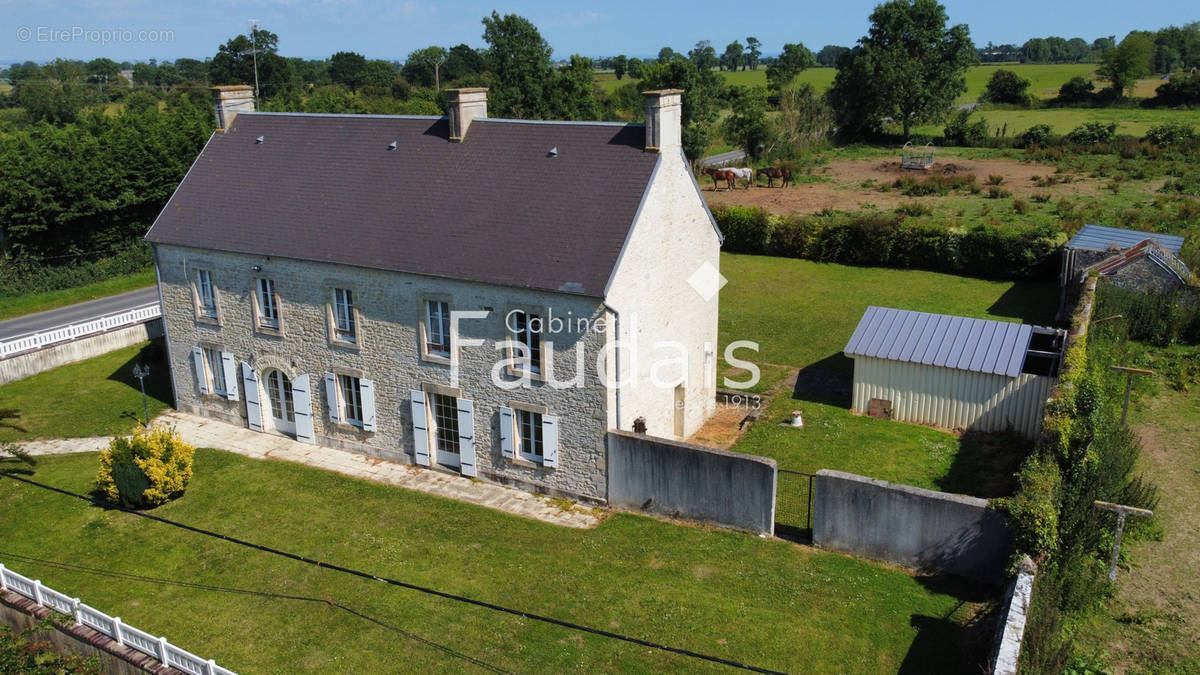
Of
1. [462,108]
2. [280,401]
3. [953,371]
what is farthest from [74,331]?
[953,371]

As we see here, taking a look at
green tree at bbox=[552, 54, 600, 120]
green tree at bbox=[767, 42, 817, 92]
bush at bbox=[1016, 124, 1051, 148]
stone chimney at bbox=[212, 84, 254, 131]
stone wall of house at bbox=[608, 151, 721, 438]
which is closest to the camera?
stone wall of house at bbox=[608, 151, 721, 438]

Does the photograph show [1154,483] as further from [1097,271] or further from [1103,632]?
[1097,271]

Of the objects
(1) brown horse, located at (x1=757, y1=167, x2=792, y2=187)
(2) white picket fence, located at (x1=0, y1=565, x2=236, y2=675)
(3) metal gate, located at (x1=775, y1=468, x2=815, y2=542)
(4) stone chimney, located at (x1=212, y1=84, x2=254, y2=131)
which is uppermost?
(4) stone chimney, located at (x1=212, y1=84, x2=254, y2=131)

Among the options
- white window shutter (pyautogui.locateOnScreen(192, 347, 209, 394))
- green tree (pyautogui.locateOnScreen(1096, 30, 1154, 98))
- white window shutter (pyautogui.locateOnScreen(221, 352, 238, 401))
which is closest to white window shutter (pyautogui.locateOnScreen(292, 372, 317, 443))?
white window shutter (pyautogui.locateOnScreen(221, 352, 238, 401))

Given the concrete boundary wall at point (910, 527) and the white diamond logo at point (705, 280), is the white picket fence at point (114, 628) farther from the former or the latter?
the white diamond logo at point (705, 280)

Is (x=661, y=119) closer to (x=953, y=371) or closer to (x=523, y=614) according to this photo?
(x=953, y=371)

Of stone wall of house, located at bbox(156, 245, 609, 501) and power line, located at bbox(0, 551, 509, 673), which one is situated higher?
stone wall of house, located at bbox(156, 245, 609, 501)

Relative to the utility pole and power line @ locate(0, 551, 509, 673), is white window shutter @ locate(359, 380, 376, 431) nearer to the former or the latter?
power line @ locate(0, 551, 509, 673)
